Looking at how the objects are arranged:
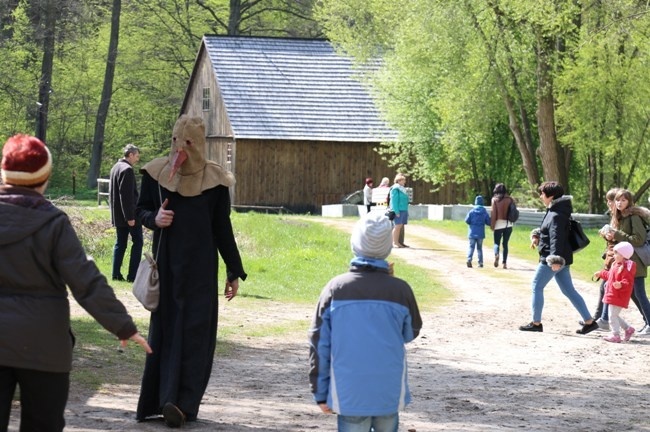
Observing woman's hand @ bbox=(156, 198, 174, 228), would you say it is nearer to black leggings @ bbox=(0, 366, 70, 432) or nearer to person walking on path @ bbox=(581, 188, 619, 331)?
black leggings @ bbox=(0, 366, 70, 432)

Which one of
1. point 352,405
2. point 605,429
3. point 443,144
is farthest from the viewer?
point 443,144

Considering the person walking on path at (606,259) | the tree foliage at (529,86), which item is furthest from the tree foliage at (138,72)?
the person walking on path at (606,259)

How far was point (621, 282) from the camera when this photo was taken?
1483 cm

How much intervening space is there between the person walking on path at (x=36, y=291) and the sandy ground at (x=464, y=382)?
2.56 m

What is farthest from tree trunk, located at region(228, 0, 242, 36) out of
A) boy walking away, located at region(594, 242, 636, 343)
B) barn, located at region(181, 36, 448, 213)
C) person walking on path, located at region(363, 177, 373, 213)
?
boy walking away, located at region(594, 242, 636, 343)

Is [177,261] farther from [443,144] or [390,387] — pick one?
[443,144]

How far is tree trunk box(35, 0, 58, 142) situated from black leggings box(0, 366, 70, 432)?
1576 centimetres

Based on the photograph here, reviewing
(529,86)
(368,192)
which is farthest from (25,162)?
(529,86)

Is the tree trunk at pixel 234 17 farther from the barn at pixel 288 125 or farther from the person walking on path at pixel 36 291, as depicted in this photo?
the person walking on path at pixel 36 291

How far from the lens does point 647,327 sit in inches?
619

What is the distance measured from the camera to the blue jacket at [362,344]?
6.30 metres

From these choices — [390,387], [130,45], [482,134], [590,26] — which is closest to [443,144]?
[482,134]

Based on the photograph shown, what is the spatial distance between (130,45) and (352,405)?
A: 6251cm

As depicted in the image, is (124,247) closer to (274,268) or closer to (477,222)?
(274,268)
